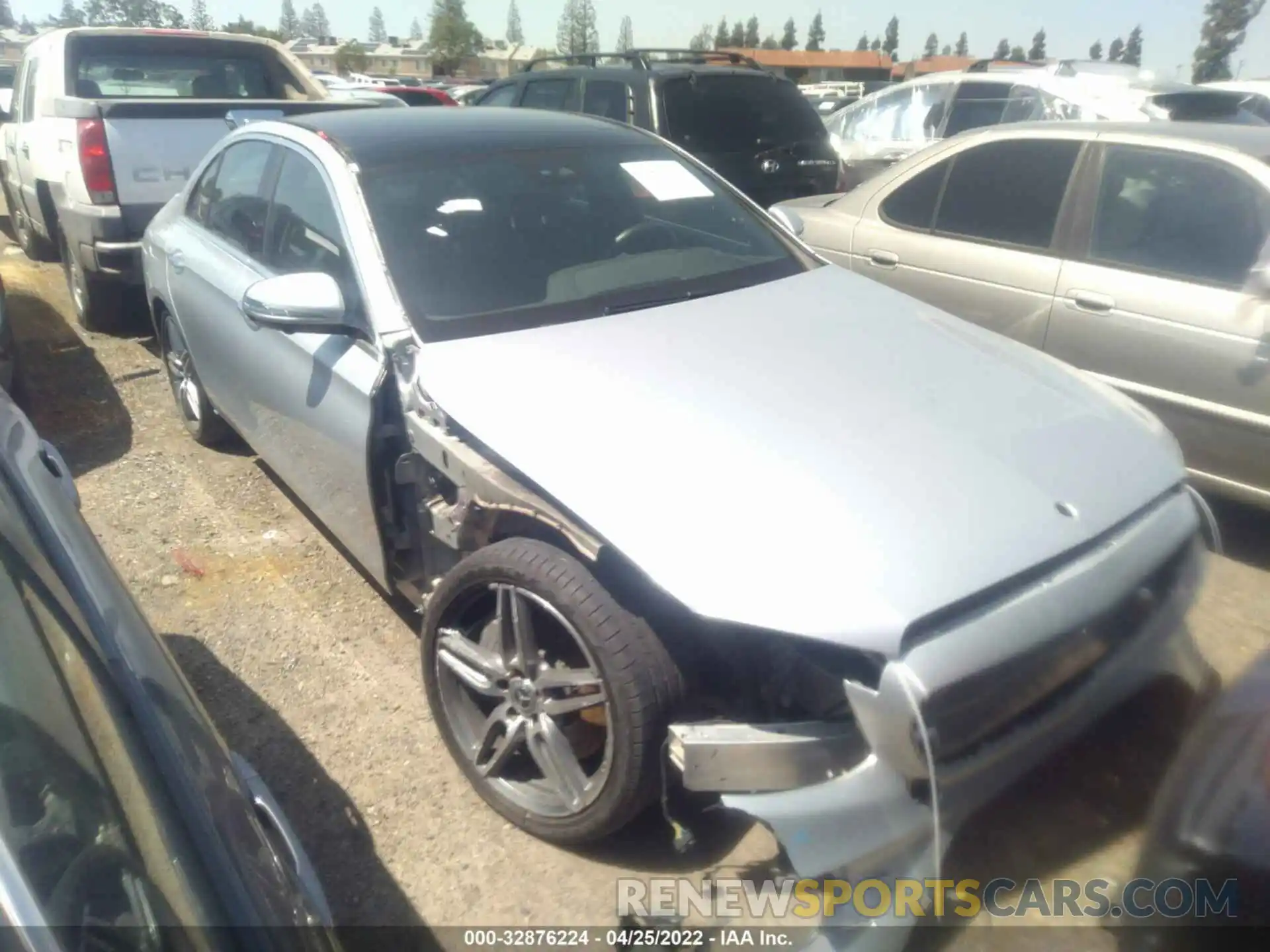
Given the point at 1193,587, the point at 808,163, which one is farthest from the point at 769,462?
the point at 808,163

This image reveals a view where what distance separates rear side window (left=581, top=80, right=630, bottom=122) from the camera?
285 inches

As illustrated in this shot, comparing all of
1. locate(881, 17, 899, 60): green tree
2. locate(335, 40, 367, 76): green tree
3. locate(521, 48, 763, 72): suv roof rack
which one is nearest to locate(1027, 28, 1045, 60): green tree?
locate(881, 17, 899, 60): green tree

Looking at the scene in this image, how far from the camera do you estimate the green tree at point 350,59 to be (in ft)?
202

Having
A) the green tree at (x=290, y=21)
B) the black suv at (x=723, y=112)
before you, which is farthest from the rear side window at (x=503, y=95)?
the green tree at (x=290, y=21)

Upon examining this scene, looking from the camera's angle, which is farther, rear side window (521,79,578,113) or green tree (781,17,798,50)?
green tree (781,17,798,50)

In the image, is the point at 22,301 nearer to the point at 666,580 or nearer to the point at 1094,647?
the point at 666,580

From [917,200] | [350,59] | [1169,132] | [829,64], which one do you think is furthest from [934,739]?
[829,64]

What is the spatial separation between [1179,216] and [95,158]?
5.65 m

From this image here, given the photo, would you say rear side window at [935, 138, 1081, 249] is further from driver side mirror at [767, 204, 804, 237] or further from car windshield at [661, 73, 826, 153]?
car windshield at [661, 73, 826, 153]

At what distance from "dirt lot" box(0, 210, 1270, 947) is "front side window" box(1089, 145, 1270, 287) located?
106 centimetres

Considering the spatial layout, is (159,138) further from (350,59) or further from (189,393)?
(350,59)

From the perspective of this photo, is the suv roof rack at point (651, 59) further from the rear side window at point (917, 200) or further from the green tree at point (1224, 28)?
the green tree at point (1224, 28)

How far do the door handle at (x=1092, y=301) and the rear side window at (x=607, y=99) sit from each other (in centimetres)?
411

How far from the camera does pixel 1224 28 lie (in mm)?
46938
